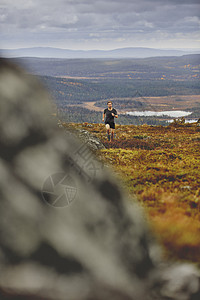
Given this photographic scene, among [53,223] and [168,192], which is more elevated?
[53,223]

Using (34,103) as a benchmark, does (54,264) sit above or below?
below

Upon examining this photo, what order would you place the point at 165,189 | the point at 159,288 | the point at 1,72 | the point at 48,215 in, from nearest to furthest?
the point at 1,72
the point at 48,215
the point at 159,288
the point at 165,189

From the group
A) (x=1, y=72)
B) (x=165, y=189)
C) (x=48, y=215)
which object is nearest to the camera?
(x=1, y=72)

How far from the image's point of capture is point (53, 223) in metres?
5.75

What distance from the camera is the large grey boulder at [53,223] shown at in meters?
5.54

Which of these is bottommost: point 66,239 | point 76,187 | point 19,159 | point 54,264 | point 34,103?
point 54,264

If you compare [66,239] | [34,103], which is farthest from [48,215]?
[34,103]

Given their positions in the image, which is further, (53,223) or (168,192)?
(168,192)

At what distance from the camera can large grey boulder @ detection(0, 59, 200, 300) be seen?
554cm

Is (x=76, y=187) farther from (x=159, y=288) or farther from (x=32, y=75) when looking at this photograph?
(x=159, y=288)

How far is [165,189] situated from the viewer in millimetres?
10781

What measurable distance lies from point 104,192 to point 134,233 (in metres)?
1.22

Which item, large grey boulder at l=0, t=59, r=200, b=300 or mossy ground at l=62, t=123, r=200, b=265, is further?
mossy ground at l=62, t=123, r=200, b=265

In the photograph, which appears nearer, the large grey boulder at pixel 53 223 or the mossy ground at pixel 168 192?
the large grey boulder at pixel 53 223
